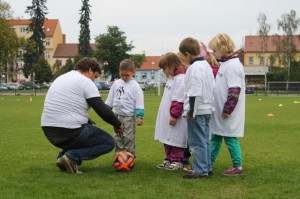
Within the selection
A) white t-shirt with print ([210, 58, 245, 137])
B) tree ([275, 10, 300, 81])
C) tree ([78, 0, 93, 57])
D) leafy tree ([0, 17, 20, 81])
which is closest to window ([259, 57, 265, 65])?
tree ([275, 10, 300, 81])

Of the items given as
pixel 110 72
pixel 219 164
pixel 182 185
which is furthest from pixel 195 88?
pixel 110 72

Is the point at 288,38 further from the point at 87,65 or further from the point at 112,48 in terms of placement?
the point at 87,65

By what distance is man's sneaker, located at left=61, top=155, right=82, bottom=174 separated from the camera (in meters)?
6.86

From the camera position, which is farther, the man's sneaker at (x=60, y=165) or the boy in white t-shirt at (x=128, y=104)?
the boy in white t-shirt at (x=128, y=104)

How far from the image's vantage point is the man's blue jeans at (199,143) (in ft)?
21.6

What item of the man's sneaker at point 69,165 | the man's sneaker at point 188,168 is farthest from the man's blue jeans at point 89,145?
the man's sneaker at point 188,168

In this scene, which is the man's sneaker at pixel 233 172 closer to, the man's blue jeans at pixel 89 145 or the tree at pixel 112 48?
the man's blue jeans at pixel 89 145

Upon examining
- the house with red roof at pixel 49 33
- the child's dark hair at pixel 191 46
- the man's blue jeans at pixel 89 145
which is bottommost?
the man's blue jeans at pixel 89 145

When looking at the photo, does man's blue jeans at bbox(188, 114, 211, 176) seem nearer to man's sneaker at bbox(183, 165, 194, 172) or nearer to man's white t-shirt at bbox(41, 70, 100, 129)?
man's sneaker at bbox(183, 165, 194, 172)

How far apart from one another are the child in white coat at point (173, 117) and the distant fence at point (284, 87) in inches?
2137

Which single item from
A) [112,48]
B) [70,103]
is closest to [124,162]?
[70,103]

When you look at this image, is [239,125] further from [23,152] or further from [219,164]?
[23,152]

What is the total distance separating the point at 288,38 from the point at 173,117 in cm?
7131

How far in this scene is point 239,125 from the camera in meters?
6.75
